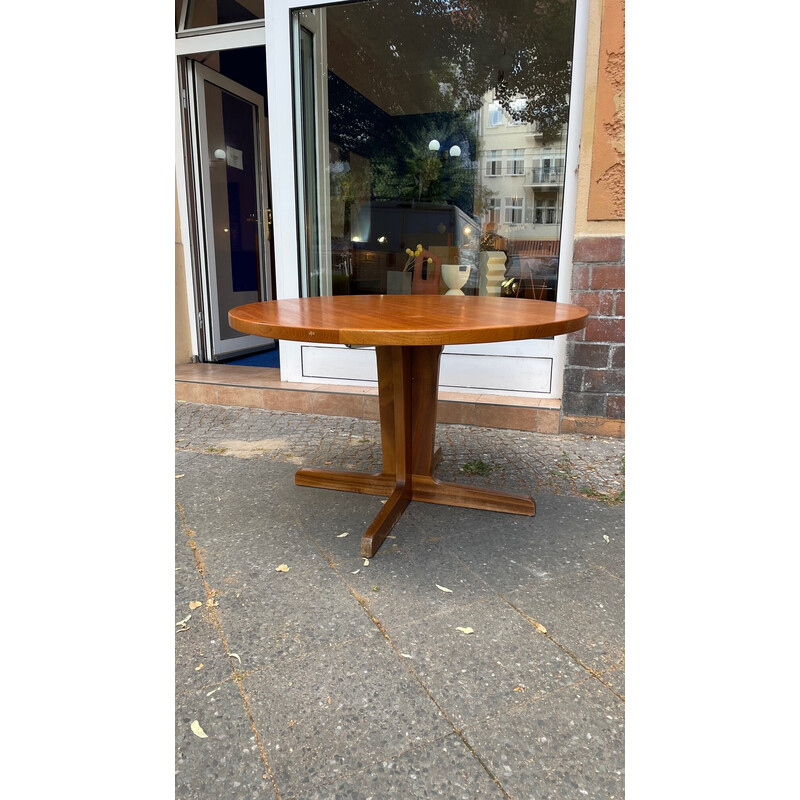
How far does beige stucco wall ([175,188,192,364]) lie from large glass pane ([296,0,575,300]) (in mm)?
1202

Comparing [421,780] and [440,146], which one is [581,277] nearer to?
[440,146]

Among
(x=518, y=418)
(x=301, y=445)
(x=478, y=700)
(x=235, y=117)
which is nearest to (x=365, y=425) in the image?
(x=301, y=445)

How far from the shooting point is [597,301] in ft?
9.07

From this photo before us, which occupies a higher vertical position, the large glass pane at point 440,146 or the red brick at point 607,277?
the large glass pane at point 440,146

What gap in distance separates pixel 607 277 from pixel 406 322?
166 cm

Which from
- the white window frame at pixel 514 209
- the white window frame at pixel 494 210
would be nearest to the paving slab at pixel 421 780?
the white window frame at pixel 514 209

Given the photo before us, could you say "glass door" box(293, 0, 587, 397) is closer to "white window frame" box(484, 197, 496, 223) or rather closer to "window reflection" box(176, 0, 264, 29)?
"white window frame" box(484, 197, 496, 223)

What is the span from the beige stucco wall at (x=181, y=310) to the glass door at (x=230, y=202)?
0.14 m

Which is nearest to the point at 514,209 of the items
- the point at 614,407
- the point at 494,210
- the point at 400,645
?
the point at 494,210

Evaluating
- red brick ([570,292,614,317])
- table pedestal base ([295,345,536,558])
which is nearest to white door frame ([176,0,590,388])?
red brick ([570,292,614,317])

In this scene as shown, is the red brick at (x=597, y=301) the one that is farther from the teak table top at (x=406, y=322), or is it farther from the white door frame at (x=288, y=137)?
the teak table top at (x=406, y=322)

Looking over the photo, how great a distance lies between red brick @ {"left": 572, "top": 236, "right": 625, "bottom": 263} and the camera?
2.70 m

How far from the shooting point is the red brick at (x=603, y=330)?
9.06 feet

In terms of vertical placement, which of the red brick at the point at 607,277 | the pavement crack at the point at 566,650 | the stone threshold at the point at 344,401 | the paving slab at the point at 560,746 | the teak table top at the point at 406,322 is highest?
the red brick at the point at 607,277
